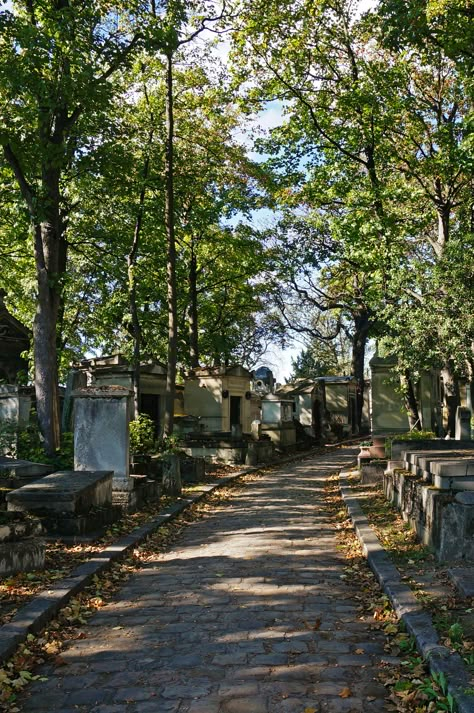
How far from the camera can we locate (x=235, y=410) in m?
24.1

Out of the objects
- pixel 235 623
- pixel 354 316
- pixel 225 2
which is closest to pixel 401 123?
pixel 225 2

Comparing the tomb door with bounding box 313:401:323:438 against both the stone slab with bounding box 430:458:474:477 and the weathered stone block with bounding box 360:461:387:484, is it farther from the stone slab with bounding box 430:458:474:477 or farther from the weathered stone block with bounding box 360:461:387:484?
the stone slab with bounding box 430:458:474:477

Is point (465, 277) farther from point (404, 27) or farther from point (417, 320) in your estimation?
point (404, 27)

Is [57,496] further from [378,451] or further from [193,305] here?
[193,305]

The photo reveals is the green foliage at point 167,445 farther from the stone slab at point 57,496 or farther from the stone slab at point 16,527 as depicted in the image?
the stone slab at point 16,527

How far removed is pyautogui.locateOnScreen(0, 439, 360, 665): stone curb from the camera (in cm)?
444

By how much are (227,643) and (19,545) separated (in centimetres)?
257

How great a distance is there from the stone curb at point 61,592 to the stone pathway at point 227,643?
34 centimetres

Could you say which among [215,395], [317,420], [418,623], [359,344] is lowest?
[418,623]

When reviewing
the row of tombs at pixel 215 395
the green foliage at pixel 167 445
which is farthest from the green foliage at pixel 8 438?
the green foliage at pixel 167 445

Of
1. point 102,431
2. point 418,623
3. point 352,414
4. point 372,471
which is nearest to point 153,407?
point 372,471

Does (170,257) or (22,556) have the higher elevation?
(170,257)

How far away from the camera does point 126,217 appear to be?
63.9ft

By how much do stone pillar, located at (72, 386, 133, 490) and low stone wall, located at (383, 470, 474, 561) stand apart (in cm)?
453
